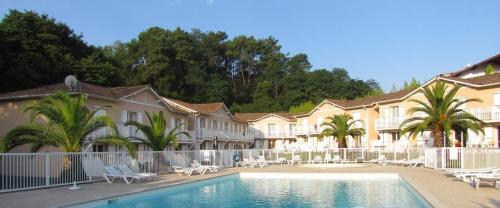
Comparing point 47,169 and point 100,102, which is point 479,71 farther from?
point 47,169

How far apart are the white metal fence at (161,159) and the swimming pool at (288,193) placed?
116 inches

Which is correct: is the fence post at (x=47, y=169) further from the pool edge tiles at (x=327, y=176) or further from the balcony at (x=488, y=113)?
the balcony at (x=488, y=113)

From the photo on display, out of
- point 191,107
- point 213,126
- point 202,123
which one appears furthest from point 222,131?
point 191,107

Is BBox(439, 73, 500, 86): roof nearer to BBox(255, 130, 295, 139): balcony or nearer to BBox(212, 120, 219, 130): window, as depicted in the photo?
BBox(212, 120, 219, 130): window

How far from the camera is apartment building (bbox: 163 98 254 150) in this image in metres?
42.0

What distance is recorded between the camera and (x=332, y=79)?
2756 inches

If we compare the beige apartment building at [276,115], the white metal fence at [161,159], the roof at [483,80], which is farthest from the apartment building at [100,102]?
the roof at [483,80]

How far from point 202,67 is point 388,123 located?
39.7 metres

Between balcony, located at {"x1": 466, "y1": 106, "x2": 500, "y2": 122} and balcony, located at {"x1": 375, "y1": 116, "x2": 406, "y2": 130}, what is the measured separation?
645cm

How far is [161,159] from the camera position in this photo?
22844mm

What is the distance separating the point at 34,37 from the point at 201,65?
116 feet

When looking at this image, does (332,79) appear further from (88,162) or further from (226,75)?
(88,162)

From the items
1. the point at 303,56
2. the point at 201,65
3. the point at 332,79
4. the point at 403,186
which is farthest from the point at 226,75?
the point at 403,186

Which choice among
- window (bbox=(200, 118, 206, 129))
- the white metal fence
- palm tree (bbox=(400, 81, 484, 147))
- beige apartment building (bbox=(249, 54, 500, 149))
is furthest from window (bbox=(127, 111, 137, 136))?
palm tree (bbox=(400, 81, 484, 147))
